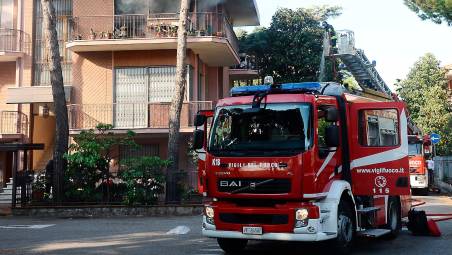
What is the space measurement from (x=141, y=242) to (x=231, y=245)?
2395 mm

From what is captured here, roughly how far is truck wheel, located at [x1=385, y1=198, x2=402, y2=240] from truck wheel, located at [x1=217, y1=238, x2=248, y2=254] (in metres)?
3.20

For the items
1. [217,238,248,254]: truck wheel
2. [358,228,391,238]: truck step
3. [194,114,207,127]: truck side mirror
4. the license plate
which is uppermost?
[194,114,207,127]: truck side mirror

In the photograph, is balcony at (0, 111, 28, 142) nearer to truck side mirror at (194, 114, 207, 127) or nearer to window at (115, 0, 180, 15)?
window at (115, 0, 180, 15)

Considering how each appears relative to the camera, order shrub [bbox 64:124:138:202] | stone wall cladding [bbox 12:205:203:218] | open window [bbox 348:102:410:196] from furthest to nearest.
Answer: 1. shrub [bbox 64:124:138:202]
2. stone wall cladding [bbox 12:205:203:218]
3. open window [bbox 348:102:410:196]

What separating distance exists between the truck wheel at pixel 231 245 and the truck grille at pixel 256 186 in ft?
4.22

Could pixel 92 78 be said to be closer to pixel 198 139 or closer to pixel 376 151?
pixel 198 139

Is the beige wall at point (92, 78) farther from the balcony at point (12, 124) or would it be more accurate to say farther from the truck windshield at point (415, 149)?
the truck windshield at point (415, 149)

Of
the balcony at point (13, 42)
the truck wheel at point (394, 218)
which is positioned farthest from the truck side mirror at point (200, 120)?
the balcony at point (13, 42)

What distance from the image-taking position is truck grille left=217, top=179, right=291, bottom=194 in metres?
8.39

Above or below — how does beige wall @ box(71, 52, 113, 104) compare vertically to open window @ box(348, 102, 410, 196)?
above

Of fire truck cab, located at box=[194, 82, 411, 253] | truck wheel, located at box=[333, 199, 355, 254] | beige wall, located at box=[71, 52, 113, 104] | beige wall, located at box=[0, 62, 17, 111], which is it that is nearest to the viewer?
fire truck cab, located at box=[194, 82, 411, 253]

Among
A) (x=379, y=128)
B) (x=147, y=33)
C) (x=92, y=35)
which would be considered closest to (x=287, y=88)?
(x=379, y=128)

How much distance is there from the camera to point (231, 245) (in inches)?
384

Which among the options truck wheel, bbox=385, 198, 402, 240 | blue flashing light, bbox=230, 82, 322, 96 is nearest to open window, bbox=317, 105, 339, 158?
blue flashing light, bbox=230, 82, 322, 96
